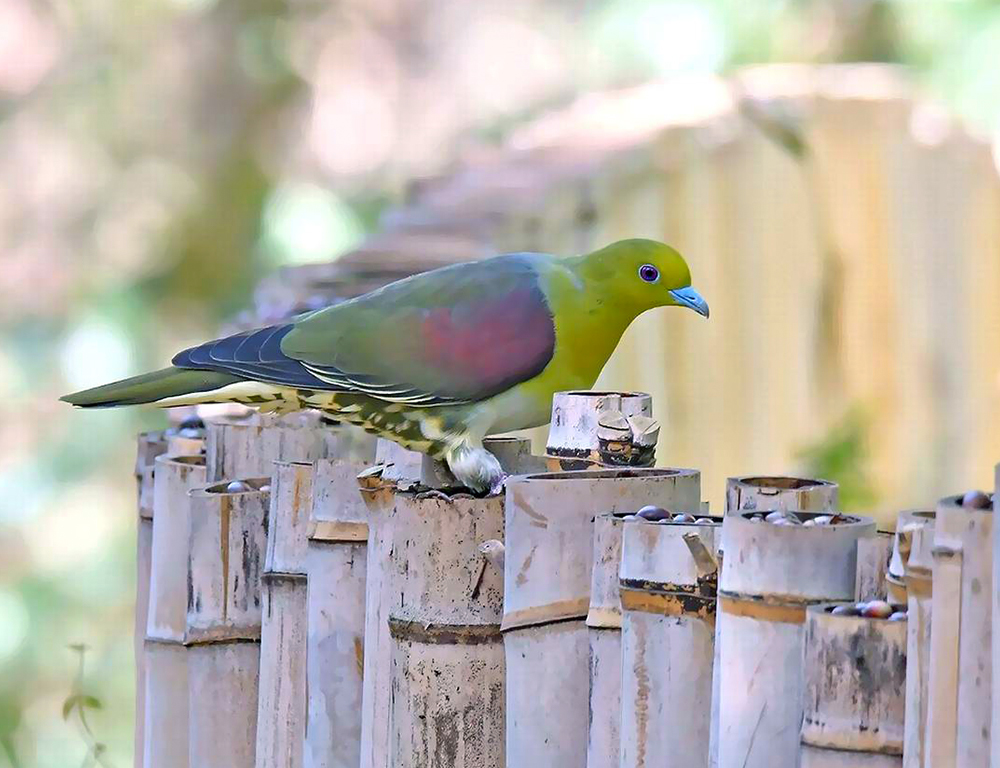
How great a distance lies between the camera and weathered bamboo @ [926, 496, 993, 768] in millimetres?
1095

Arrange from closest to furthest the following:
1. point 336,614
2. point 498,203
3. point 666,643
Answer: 1. point 666,643
2. point 336,614
3. point 498,203

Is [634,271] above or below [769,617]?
above

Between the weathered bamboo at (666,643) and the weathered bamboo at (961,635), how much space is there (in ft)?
0.81

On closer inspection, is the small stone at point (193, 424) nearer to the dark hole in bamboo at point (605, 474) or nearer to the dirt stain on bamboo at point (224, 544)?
the dirt stain on bamboo at point (224, 544)

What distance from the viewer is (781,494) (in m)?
1.41

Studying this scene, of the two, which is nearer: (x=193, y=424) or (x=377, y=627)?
(x=377, y=627)

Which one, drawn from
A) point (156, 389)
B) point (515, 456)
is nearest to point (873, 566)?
point (515, 456)

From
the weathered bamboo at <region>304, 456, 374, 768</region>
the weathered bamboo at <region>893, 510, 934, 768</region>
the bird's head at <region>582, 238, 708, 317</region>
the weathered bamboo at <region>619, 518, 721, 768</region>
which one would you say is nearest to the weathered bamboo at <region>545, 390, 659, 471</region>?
the weathered bamboo at <region>304, 456, 374, 768</region>

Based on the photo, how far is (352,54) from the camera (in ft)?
22.6

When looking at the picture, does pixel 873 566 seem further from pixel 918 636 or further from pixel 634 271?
pixel 634 271

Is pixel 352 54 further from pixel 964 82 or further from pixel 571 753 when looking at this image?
pixel 571 753

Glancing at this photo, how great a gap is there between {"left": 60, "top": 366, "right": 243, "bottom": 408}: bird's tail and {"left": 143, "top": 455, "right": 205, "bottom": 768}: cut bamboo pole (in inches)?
3.2

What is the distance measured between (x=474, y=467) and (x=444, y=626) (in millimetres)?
350

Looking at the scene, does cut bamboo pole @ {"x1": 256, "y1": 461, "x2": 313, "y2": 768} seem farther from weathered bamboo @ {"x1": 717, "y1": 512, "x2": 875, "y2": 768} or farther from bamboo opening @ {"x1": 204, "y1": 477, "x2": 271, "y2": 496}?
weathered bamboo @ {"x1": 717, "y1": 512, "x2": 875, "y2": 768}
